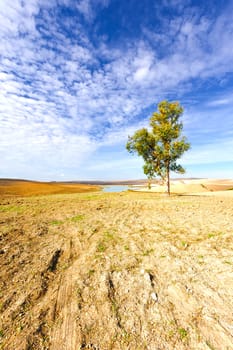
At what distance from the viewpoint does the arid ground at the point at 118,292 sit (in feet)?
11.2

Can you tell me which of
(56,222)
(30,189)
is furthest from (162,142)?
(30,189)

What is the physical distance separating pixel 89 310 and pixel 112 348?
1045 mm

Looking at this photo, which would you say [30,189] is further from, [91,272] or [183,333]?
[183,333]

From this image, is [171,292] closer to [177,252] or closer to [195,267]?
[195,267]

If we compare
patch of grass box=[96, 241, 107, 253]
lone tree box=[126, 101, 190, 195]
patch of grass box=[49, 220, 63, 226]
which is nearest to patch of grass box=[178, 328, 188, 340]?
patch of grass box=[96, 241, 107, 253]

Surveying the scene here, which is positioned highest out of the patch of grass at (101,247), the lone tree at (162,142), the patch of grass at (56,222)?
the lone tree at (162,142)

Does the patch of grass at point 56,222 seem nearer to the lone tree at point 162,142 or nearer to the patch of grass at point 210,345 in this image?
the patch of grass at point 210,345

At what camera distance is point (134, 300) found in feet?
14.5

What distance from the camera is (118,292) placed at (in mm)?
4691

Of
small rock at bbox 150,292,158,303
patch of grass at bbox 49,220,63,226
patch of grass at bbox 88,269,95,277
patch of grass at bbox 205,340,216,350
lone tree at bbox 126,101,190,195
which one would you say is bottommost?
patch of grass at bbox 205,340,216,350

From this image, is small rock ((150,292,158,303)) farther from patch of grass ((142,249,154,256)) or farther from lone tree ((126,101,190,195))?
lone tree ((126,101,190,195))

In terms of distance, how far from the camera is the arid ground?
342 cm

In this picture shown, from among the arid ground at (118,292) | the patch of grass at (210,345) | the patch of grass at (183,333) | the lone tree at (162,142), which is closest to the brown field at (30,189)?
the lone tree at (162,142)

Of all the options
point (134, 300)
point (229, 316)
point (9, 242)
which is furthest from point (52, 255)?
point (229, 316)
